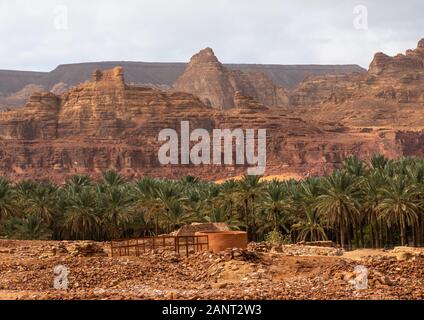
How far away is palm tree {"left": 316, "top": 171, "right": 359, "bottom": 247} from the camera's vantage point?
4034cm

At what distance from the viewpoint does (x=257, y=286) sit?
54.3ft

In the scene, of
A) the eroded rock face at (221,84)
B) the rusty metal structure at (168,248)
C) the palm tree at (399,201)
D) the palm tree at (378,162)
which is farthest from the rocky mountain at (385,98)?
the rusty metal structure at (168,248)

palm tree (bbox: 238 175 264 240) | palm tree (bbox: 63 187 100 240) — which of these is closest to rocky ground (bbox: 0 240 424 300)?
palm tree (bbox: 63 187 100 240)

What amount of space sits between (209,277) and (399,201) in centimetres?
2220

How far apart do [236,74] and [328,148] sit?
247 ft

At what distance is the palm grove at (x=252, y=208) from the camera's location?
40625 mm

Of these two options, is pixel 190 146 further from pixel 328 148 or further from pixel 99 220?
pixel 99 220

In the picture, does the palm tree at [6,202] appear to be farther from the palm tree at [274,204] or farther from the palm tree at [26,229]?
the palm tree at [274,204]

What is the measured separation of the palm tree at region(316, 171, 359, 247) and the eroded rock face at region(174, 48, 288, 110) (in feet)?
443

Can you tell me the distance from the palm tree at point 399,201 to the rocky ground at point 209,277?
14919 mm

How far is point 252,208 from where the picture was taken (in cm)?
4775

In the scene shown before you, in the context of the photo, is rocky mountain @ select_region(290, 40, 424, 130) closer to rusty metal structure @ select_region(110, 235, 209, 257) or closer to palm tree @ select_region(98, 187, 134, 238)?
palm tree @ select_region(98, 187, 134, 238)

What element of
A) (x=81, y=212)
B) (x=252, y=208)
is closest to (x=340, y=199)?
(x=252, y=208)

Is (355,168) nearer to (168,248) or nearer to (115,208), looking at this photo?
(115,208)
